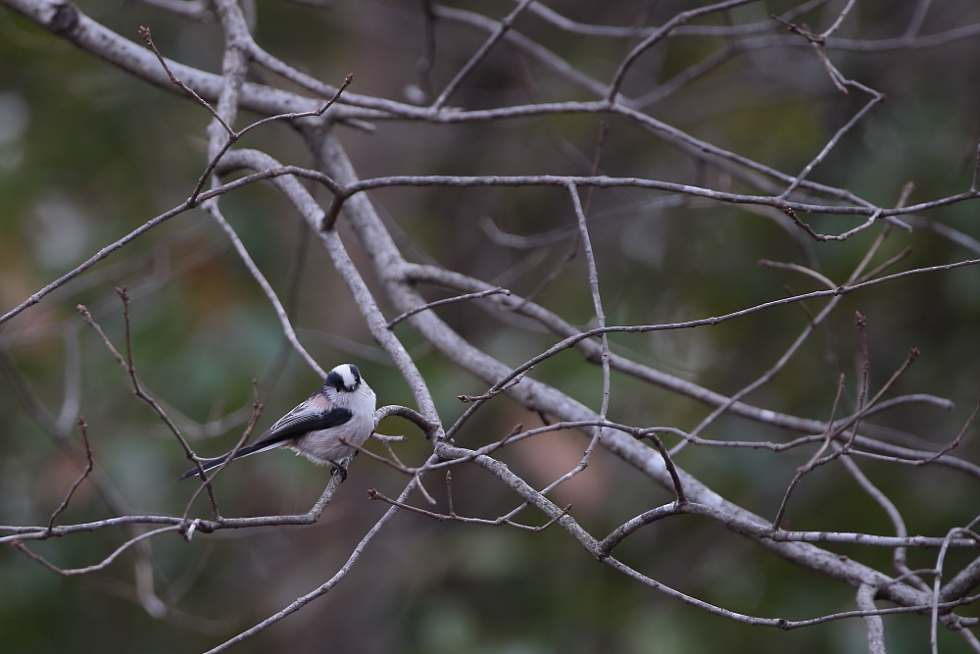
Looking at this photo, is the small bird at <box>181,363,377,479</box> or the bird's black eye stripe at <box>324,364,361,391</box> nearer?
the small bird at <box>181,363,377,479</box>

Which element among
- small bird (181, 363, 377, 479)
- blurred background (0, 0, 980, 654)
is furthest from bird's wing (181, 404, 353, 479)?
blurred background (0, 0, 980, 654)

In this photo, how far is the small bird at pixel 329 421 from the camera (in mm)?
3244

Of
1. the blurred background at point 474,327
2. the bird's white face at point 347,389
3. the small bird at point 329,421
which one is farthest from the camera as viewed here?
the blurred background at point 474,327

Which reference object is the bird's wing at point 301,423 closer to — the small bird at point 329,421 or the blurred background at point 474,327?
the small bird at point 329,421

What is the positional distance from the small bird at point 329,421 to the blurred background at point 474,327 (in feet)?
2.12

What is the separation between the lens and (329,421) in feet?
11.0

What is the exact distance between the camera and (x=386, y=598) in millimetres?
5391

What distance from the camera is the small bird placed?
10.6ft

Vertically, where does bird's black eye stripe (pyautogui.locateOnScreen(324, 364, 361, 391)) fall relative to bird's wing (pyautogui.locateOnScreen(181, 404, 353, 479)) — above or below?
above

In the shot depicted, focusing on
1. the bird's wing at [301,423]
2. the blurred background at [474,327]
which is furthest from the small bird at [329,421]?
the blurred background at [474,327]

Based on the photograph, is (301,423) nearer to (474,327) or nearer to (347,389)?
(347,389)

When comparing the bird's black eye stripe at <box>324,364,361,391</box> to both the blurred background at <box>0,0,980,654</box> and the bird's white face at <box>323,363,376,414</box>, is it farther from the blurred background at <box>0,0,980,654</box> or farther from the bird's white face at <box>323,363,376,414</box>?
the blurred background at <box>0,0,980,654</box>

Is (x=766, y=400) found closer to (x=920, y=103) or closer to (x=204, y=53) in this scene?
(x=920, y=103)

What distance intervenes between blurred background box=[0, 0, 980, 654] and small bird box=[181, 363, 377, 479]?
65 centimetres
